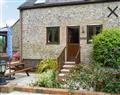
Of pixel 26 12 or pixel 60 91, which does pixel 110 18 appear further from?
pixel 60 91

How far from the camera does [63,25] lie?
19.0m

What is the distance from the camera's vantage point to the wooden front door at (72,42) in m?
18.7

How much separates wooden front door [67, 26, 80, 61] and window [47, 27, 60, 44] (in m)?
0.82

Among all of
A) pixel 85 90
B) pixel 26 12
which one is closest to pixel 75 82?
pixel 85 90

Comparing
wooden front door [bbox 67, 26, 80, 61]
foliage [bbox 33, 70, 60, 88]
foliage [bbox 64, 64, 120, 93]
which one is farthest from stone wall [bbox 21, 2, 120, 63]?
foliage [bbox 64, 64, 120, 93]

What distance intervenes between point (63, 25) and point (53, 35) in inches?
43.3

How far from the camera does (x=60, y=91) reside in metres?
9.80

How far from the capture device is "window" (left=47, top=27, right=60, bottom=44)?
19.3 m

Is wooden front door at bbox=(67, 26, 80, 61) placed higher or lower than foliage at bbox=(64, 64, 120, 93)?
higher

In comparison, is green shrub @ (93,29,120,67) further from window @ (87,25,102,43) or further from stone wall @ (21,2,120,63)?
window @ (87,25,102,43)

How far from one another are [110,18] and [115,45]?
2.20 m

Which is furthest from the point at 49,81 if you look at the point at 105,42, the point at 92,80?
the point at 105,42

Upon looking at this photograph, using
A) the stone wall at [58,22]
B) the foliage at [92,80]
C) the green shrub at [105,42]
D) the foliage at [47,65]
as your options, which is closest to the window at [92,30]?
the stone wall at [58,22]

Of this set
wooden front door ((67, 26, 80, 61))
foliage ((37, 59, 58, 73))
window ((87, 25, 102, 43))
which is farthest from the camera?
wooden front door ((67, 26, 80, 61))
